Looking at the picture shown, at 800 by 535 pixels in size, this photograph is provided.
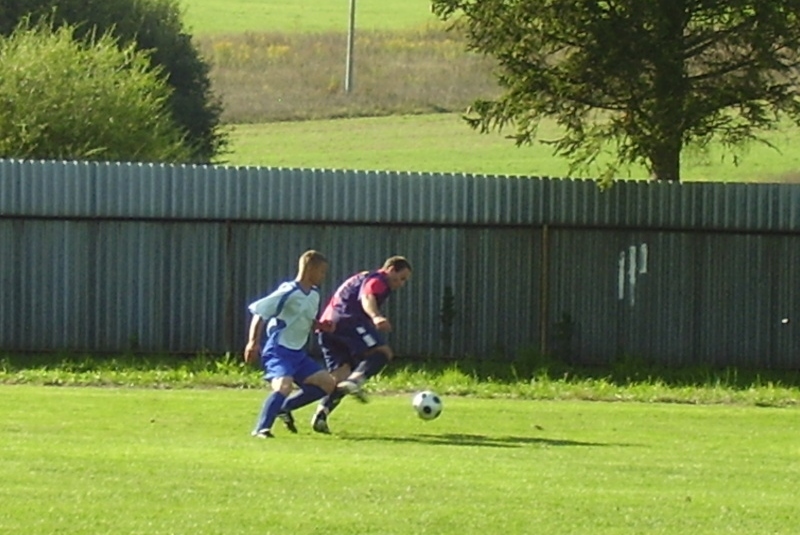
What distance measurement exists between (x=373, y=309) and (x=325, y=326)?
0.56 metres

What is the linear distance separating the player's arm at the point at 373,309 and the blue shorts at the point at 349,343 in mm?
301

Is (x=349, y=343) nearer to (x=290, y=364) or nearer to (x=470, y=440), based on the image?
(x=290, y=364)

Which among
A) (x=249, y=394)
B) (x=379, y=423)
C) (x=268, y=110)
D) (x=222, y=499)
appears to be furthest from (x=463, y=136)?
(x=222, y=499)

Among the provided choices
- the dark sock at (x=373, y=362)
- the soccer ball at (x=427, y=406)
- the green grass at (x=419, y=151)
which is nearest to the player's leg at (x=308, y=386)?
the dark sock at (x=373, y=362)

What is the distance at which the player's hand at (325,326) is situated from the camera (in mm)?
15031

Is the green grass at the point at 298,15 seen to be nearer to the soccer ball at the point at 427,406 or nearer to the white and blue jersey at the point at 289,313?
the soccer ball at the point at 427,406

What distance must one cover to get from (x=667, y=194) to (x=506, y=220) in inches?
82.4

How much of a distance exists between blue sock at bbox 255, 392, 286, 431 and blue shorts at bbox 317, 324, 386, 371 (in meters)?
1.31

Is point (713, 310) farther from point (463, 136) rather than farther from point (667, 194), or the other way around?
point (463, 136)

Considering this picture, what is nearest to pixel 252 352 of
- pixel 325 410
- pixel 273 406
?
pixel 273 406

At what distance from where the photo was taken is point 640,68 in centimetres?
2203

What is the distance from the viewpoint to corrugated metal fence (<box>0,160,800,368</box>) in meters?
22.2

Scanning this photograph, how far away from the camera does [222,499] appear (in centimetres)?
981

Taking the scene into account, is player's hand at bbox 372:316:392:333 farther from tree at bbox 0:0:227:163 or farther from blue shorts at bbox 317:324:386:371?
tree at bbox 0:0:227:163
